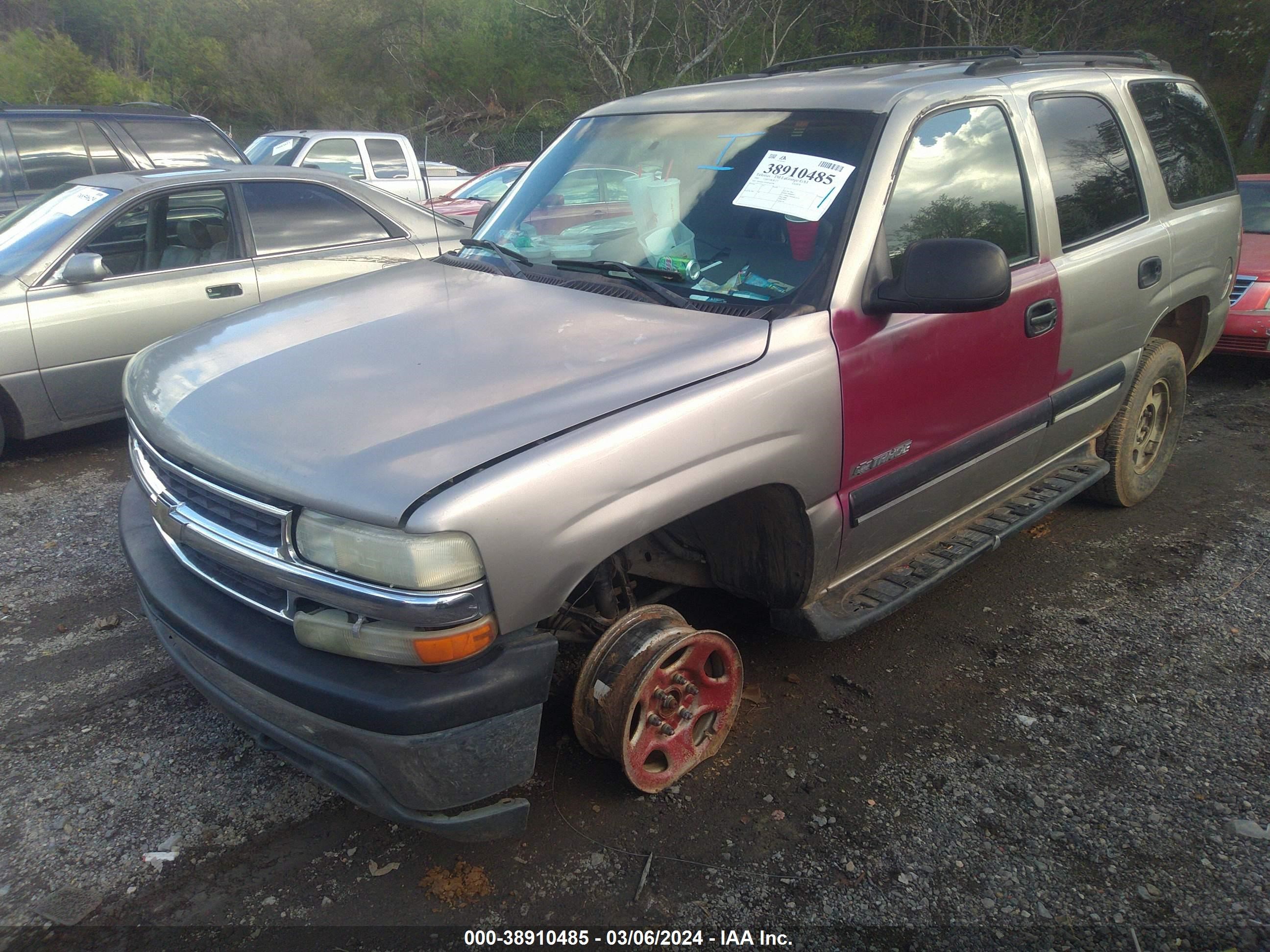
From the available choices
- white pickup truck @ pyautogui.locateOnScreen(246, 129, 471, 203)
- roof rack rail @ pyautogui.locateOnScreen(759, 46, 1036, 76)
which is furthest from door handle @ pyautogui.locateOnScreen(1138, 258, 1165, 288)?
white pickup truck @ pyautogui.locateOnScreen(246, 129, 471, 203)

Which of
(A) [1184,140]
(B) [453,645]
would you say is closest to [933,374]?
(B) [453,645]

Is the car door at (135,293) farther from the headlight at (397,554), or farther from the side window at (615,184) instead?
the headlight at (397,554)

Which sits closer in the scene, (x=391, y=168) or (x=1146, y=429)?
(x=1146, y=429)

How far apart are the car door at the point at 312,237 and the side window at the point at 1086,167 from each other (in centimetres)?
366

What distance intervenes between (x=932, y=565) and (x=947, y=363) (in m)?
0.71

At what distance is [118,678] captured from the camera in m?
3.17

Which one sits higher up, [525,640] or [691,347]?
[691,347]

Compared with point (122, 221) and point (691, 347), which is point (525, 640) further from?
point (122, 221)

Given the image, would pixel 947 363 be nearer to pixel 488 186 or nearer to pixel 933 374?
pixel 933 374

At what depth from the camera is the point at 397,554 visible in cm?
185

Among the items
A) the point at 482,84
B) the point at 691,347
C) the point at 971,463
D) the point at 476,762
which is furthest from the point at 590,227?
the point at 482,84

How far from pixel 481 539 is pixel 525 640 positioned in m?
0.29

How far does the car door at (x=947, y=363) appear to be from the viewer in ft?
8.79

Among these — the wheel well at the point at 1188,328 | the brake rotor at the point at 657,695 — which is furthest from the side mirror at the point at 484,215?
the wheel well at the point at 1188,328
